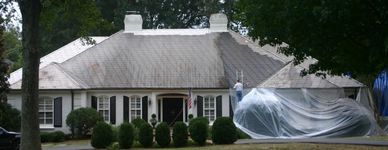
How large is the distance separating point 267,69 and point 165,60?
611 centimetres

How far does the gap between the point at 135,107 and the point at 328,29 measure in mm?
22719

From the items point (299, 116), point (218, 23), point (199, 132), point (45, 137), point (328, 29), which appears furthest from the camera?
point (218, 23)

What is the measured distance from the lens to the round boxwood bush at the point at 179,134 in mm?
27859

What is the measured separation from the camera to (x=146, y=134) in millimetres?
27938

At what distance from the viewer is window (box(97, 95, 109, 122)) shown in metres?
37.6

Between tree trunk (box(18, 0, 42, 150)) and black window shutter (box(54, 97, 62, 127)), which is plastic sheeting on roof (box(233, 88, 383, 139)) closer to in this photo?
black window shutter (box(54, 97, 62, 127))

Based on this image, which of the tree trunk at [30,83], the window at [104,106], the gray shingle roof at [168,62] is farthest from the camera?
the gray shingle roof at [168,62]

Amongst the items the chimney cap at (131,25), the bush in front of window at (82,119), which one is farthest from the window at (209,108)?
the chimney cap at (131,25)

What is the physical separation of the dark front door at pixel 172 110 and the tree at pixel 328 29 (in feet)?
62.7

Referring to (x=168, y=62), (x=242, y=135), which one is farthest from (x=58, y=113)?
(x=242, y=135)

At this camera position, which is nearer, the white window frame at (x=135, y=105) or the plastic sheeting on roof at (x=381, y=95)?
the white window frame at (x=135, y=105)

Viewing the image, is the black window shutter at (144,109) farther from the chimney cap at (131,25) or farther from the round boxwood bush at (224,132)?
the round boxwood bush at (224,132)

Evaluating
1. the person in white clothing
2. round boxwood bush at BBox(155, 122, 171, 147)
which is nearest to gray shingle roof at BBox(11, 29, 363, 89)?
the person in white clothing

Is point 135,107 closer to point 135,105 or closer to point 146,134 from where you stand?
point 135,105
